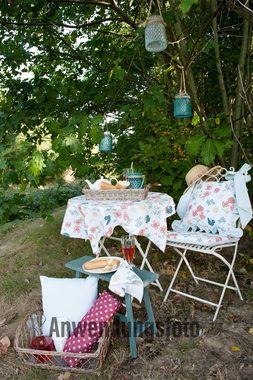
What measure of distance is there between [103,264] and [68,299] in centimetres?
35

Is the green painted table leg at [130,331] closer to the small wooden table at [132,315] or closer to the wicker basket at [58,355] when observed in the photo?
the small wooden table at [132,315]

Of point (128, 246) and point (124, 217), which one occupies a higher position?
point (124, 217)

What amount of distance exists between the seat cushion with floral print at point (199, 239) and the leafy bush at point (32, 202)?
1286 millimetres

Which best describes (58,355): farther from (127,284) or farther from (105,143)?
(105,143)

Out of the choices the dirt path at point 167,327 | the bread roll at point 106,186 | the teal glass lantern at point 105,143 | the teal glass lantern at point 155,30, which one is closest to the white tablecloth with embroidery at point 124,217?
the bread roll at point 106,186

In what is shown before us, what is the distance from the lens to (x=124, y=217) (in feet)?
9.91

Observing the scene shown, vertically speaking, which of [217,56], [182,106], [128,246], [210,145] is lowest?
[128,246]

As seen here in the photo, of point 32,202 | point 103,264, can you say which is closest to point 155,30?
point 103,264

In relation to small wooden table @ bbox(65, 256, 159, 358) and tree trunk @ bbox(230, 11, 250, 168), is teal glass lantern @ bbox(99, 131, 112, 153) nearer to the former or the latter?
small wooden table @ bbox(65, 256, 159, 358)

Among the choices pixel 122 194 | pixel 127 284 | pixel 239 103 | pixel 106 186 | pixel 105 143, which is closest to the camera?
pixel 127 284

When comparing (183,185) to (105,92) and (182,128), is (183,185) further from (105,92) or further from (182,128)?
(105,92)

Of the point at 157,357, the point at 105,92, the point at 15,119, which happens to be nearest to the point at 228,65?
the point at 105,92

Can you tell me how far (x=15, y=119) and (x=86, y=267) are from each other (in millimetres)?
1692

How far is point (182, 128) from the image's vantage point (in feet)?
13.4
